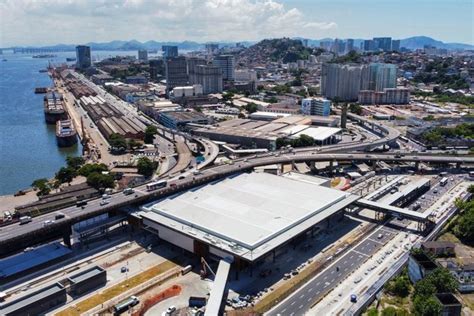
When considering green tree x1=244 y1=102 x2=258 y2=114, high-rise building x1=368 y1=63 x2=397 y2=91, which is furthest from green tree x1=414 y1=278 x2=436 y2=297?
high-rise building x1=368 y1=63 x2=397 y2=91

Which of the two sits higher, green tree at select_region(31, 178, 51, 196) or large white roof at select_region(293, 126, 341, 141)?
large white roof at select_region(293, 126, 341, 141)

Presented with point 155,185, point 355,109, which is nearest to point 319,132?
point 355,109

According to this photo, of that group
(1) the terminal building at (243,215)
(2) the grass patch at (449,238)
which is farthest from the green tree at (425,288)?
Answer: (2) the grass patch at (449,238)

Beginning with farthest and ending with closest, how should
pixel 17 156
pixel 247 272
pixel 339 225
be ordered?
pixel 17 156
pixel 339 225
pixel 247 272

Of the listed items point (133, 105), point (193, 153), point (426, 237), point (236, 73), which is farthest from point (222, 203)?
point (236, 73)

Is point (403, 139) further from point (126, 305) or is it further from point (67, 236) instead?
point (126, 305)

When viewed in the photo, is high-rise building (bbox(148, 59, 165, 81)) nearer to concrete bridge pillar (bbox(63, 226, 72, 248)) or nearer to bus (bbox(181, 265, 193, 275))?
concrete bridge pillar (bbox(63, 226, 72, 248))

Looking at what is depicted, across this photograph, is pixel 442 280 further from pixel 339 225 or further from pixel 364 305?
pixel 339 225
